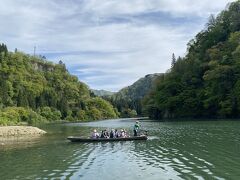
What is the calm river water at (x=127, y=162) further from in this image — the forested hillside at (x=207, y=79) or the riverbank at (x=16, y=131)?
the forested hillside at (x=207, y=79)

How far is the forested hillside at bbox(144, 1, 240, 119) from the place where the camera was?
114 m

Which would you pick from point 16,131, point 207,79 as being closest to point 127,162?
point 16,131

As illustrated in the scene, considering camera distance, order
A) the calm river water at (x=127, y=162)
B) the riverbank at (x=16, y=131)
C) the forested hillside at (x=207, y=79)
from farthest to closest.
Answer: the forested hillside at (x=207, y=79) → the riverbank at (x=16, y=131) → the calm river water at (x=127, y=162)

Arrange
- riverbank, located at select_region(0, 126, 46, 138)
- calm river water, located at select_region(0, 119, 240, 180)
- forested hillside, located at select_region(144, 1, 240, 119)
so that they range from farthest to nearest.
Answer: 1. forested hillside, located at select_region(144, 1, 240, 119)
2. riverbank, located at select_region(0, 126, 46, 138)
3. calm river water, located at select_region(0, 119, 240, 180)

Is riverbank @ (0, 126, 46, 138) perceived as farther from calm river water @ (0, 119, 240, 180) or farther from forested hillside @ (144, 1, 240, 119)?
forested hillside @ (144, 1, 240, 119)

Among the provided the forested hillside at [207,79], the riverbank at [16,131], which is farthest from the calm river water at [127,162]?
the forested hillside at [207,79]

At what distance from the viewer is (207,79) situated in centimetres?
11925

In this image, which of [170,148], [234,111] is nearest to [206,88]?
[234,111]

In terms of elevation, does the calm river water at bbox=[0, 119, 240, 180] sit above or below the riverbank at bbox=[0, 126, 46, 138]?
below

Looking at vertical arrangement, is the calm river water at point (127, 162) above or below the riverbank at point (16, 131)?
below

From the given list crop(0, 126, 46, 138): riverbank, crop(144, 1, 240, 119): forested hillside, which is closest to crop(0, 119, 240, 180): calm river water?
crop(0, 126, 46, 138): riverbank

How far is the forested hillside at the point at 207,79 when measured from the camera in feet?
374

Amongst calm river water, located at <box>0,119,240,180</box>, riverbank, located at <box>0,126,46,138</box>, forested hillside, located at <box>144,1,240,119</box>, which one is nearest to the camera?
calm river water, located at <box>0,119,240,180</box>

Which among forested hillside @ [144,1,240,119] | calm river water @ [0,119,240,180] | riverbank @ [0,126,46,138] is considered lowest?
calm river water @ [0,119,240,180]
